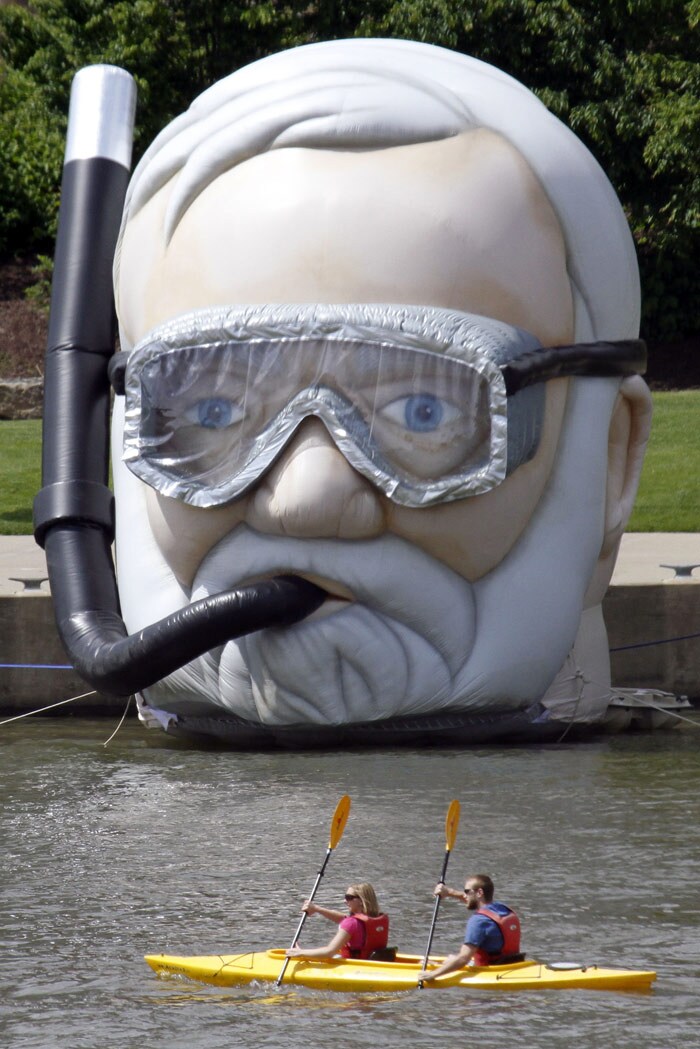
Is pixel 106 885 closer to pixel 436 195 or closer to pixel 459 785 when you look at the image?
pixel 459 785

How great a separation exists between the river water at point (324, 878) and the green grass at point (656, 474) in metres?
8.08

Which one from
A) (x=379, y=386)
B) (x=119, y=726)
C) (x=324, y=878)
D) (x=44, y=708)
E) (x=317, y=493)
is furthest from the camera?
(x=44, y=708)

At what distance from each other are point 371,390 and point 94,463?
3033mm

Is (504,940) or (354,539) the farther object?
(354,539)

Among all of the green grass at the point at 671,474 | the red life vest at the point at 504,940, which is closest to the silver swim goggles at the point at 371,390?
the red life vest at the point at 504,940

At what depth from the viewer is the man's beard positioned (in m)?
13.5

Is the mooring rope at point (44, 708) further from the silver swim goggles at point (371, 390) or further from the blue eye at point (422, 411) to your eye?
the blue eye at point (422, 411)

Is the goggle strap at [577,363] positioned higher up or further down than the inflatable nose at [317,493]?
higher up

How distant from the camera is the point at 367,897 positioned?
9.38 metres

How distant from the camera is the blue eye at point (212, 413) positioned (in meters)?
13.6

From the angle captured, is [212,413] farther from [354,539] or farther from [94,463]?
[94,463]

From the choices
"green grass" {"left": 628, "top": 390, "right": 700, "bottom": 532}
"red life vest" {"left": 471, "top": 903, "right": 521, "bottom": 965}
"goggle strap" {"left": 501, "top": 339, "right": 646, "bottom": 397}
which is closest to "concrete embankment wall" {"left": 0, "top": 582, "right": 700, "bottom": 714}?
"goggle strap" {"left": 501, "top": 339, "right": 646, "bottom": 397}

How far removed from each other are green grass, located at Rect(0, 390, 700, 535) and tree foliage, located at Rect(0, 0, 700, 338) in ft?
16.1

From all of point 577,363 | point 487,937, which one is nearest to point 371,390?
point 577,363
